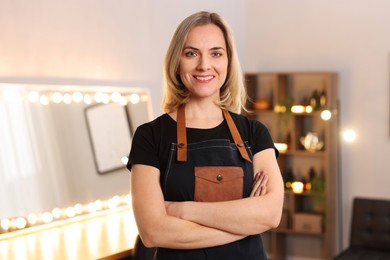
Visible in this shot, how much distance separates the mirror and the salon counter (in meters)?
0.11

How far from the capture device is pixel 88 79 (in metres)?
4.01

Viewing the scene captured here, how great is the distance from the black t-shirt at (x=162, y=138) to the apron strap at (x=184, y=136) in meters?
0.01

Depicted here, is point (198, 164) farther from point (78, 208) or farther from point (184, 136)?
point (78, 208)

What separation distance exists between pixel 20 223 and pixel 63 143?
55 cm

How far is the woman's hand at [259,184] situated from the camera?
1.94 m

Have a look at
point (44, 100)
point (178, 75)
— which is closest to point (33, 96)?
point (44, 100)

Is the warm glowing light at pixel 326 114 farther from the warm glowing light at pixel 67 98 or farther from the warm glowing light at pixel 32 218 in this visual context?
the warm glowing light at pixel 32 218

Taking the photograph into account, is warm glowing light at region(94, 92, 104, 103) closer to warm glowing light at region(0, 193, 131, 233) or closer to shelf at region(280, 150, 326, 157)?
warm glowing light at region(0, 193, 131, 233)

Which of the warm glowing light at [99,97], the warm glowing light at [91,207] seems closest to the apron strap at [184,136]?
the warm glowing light at [91,207]

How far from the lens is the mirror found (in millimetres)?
3354

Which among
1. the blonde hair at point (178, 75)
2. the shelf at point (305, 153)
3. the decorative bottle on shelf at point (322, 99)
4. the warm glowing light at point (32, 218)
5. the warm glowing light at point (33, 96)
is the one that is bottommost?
the shelf at point (305, 153)

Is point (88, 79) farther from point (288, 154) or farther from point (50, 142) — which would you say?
point (288, 154)

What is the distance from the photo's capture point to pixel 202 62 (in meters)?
1.87

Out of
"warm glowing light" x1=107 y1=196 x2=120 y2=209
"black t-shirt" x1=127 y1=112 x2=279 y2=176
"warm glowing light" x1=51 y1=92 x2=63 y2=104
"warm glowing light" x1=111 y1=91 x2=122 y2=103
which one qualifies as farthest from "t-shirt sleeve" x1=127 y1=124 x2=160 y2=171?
"warm glowing light" x1=111 y1=91 x2=122 y2=103
